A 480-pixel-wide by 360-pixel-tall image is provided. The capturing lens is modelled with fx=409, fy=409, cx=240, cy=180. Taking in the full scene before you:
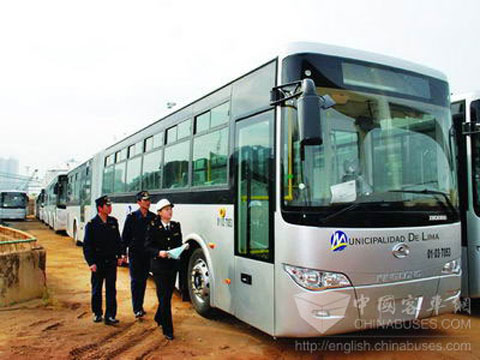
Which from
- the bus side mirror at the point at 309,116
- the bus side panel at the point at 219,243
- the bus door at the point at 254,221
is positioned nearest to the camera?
the bus side mirror at the point at 309,116

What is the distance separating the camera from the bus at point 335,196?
409cm

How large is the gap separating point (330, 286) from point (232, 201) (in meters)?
1.69

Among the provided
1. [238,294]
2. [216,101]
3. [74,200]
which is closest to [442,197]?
[238,294]

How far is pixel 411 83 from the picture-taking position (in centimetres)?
485

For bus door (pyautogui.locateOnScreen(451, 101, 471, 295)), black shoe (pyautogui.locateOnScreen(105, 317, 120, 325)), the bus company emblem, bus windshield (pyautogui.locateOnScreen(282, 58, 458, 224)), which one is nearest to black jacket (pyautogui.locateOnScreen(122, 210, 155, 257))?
black shoe (pyautogui.locateOnScreen(105, 317, 120, 325))

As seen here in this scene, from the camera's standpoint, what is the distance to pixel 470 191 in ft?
20.2

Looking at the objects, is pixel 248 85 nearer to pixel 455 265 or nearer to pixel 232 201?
pixel 232 201

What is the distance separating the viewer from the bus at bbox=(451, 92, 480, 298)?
19.8 feet

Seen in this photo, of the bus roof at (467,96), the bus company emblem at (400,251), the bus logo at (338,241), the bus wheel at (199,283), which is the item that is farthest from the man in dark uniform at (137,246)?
the bus roof at (467,96)

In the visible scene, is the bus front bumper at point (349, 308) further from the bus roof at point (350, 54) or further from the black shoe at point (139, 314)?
the black shoe at point (139, 314)

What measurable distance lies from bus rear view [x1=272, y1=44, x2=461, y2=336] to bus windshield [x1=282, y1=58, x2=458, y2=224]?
1cm

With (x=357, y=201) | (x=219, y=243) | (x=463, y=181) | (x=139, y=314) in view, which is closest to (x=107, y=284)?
(x=139, y=314)

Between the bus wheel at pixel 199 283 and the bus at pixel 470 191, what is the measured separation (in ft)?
12.5

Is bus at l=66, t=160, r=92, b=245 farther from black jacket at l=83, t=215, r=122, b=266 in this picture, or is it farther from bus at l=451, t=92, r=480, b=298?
bus at l=451, t=92, r=480, b=298
